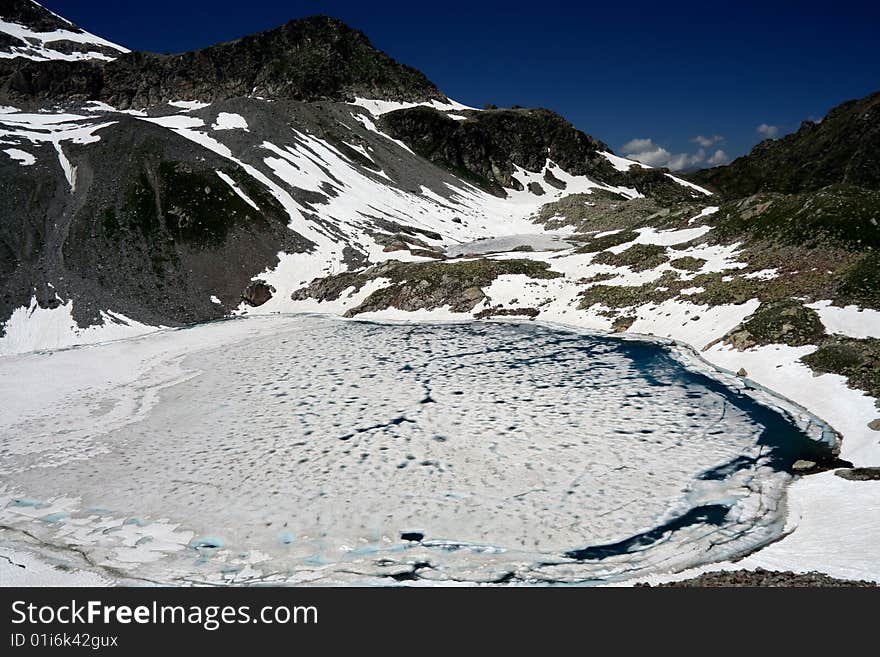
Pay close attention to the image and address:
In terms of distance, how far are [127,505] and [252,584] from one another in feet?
22.8

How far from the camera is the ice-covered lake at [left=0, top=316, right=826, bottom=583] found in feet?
48.3

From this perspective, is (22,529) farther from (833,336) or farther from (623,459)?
(833,336)

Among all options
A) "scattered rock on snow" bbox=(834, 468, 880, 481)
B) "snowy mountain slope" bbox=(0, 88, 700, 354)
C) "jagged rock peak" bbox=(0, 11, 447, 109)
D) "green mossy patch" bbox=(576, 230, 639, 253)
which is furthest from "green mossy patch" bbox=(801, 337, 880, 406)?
"jagged rock peak" bbox=(0, 11, 447, 109)

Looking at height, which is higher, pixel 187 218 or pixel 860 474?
pixel 187 218

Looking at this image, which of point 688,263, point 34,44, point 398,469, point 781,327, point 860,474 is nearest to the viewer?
point 860,474

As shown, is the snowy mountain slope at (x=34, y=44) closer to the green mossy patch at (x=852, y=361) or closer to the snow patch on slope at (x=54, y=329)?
the snow patch on slope at (x=54, y=329)

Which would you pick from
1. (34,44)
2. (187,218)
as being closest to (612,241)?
(187,218)

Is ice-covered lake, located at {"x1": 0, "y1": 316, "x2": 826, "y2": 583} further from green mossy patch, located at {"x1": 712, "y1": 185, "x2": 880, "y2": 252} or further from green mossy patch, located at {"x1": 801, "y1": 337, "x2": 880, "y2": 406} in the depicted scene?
green mossy patch, located at {"x1": 712, "y1": 185, "x2": 880, "y2": 252}

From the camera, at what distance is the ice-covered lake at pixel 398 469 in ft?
48.3

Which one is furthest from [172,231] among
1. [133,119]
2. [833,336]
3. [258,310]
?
[833,336]

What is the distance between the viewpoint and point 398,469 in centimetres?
1917

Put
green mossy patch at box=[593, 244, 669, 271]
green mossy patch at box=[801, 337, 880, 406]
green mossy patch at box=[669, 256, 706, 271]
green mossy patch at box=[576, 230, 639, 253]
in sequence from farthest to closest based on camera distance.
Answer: green mossy patch at box=[576, 230, 639, 253], green mossy patch at box=[593, 244, 669, 271], green mossy patch at box=[669, 256, 706, 271], green mossy patch at box=[801, 337, 880, 406]

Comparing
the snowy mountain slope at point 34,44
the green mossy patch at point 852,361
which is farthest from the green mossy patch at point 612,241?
the snowy mountain slope at point 34,44

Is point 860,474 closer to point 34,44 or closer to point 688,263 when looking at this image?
point 688,263
